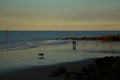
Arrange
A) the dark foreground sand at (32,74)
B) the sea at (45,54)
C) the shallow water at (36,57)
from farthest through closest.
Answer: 1. the sea at (45,54)
2. the shallow water at (36,57)
3. the dark foreground sand at (32,74)

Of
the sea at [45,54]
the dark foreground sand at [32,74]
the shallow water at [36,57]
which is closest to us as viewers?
the dark foreground sand at [32,74]

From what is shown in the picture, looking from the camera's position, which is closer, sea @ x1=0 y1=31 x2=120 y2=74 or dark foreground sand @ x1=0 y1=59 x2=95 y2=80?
dark foreground sand @ x1=0 y1=59 x2=95 y2=80

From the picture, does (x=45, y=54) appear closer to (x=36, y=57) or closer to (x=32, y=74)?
(x=36, y=57)

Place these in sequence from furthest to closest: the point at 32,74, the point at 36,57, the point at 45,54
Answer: the point at 45,54, the point at 36,57, the point at 32,74

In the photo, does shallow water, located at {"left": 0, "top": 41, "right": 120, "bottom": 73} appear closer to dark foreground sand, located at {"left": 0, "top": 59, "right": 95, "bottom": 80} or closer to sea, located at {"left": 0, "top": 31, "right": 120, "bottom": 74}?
sea, located at {"left": 0, "top": 31, "right": 120, "bottom": 74}

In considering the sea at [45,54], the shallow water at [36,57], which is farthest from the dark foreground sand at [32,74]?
the shallow water at [36,57]

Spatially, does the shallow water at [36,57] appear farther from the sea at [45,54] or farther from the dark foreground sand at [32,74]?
the dark foreground sand at [32,74]

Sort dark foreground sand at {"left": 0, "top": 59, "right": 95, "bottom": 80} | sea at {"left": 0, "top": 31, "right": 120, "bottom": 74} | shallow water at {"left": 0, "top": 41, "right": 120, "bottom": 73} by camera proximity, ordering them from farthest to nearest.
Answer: sea at {"left": 0, "top": 31, "right": 120, "bottom": 74}
shallow water at {"left": 0, "top": 41, "right": 120, "bottom": 73}
dark foreground sand at {"left": 0, "top": 59, "right": 95, "bottom": 80}

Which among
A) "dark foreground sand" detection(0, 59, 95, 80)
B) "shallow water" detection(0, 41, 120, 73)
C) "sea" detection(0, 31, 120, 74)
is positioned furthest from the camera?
"sea" detection(0, 31, 120, 74)

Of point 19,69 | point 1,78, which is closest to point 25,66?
point 19,69

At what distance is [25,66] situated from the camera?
21172 mm

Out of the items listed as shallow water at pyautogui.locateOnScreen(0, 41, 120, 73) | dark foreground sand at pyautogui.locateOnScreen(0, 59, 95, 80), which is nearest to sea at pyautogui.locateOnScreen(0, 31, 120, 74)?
shallow water at pyautogui.locateOnScreen(0, 41, 120, 73)

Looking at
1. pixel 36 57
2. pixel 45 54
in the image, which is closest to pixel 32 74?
pixel 36 57

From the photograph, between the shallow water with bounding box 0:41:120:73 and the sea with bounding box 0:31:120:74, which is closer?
the shallow water with bounding box 0:41:120:73
